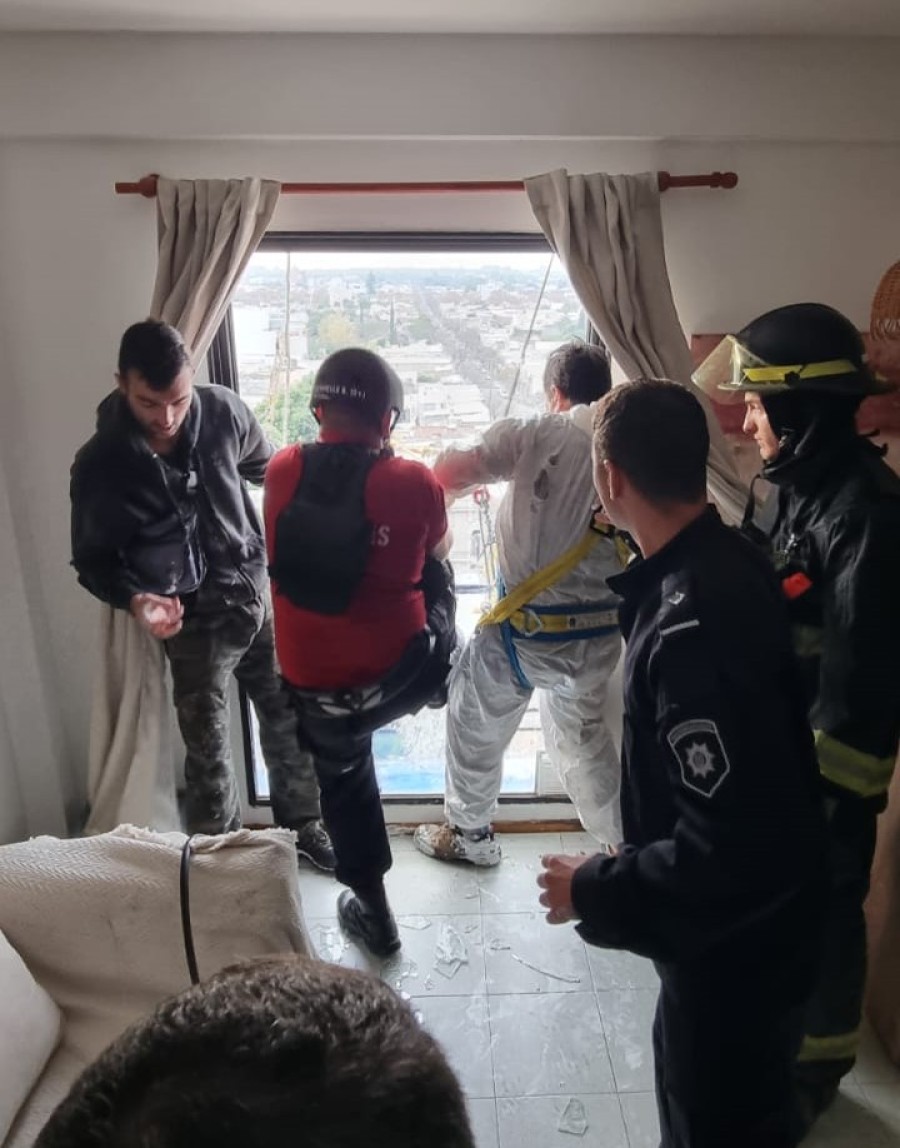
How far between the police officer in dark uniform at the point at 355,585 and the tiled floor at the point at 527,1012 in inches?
13.1

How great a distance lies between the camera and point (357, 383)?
1.65 meters

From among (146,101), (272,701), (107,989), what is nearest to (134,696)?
(272,701)

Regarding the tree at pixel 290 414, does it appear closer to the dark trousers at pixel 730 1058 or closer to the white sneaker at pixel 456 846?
the white sneaker at pixel 456 846

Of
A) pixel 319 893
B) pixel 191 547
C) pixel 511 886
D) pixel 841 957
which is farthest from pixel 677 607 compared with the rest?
pixel 319 893

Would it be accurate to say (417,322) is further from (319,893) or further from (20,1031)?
(20,1031)

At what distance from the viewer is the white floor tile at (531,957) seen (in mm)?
2084

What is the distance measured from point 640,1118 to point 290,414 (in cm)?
203

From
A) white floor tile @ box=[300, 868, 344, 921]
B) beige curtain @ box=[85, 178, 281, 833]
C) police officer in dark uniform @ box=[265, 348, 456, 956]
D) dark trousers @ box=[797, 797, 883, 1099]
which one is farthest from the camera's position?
white floor tile @ box=[300, 868, 344, 921]

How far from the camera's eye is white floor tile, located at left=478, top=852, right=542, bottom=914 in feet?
7.69

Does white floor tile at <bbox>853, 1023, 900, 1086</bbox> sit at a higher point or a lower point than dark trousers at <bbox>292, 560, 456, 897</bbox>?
lower

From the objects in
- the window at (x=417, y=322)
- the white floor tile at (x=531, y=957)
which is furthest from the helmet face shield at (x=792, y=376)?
the white floor tile at (x=531, y=957)

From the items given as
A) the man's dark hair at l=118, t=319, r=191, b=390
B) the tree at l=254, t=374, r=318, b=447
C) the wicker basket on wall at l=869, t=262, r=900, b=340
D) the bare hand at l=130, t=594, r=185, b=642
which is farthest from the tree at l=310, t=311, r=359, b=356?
the wicker basket on wall at l=869, t=262, r=900, b=340

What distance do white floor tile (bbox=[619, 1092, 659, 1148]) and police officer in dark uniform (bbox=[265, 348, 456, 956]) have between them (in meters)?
0.76

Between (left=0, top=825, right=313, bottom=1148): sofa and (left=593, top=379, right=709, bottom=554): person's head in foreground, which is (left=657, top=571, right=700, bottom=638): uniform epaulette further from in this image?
(left=0, top=825, right=313, bottom=1148): sofa
